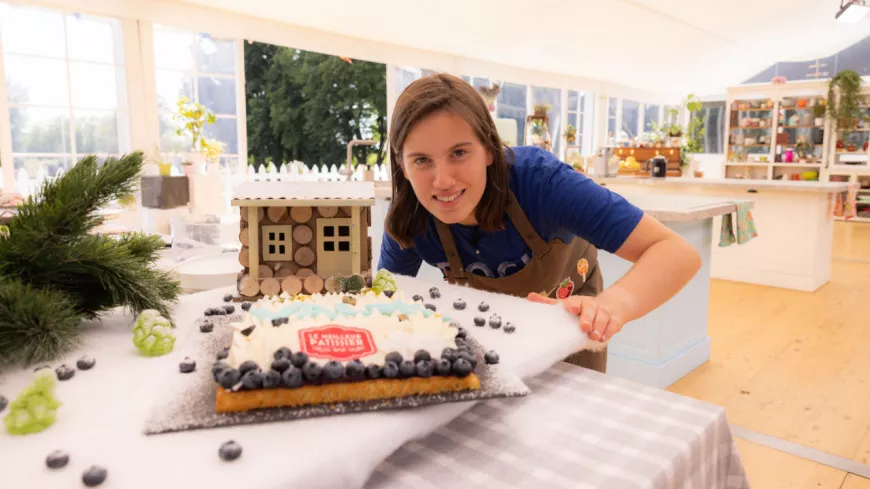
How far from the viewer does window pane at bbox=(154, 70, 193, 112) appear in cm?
511

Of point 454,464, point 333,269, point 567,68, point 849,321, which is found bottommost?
point 849,321

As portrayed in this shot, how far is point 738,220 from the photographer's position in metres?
3.49

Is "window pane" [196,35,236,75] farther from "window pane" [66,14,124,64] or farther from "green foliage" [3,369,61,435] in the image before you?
"green foliage" [3,369,61,435]

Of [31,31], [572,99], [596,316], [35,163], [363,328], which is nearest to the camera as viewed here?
[363,328]

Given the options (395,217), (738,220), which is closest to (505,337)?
(395,217)

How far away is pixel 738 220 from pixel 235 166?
4.33 meters

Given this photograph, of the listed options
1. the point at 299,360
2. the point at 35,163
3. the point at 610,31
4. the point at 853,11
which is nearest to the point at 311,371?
the point at 299,360

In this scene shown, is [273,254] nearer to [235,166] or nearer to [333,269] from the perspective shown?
[333,269]

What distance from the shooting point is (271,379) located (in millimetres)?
598

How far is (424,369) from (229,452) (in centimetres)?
21

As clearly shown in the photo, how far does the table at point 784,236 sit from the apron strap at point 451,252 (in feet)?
13.2

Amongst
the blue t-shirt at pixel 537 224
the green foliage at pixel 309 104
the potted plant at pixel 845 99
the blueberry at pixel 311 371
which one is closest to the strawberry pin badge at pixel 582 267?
the blue t-shirt at pixel 537 224

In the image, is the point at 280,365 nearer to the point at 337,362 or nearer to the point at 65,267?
the point at 337,362

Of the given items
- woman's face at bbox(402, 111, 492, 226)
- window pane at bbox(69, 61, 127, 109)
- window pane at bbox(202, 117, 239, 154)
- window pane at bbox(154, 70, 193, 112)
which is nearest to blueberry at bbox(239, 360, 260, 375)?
woman's face at bbox(402, 111, 492, 226)
